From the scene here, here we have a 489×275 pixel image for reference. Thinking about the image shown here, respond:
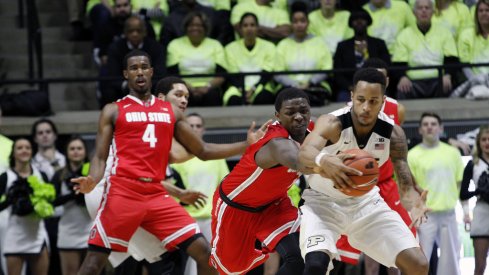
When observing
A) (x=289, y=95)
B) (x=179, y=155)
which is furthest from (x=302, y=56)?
(x=289, y=95)

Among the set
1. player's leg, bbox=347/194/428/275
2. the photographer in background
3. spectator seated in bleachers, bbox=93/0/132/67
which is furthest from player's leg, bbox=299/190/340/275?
spectator seated in bleachers, bbox=93/0/132/67

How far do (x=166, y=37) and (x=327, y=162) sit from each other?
707 cm

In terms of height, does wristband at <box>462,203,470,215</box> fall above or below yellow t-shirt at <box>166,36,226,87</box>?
below

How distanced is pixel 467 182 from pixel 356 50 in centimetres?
251

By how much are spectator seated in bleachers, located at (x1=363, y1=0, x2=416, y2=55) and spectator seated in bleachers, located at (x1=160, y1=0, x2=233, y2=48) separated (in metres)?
1.75

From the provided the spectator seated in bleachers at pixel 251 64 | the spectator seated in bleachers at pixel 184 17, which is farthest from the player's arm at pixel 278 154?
the spectator seated in bleachers at pixel 184 17

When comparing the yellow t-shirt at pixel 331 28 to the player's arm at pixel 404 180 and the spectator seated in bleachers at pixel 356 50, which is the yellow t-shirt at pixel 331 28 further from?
the player's arm at pixel 404 180

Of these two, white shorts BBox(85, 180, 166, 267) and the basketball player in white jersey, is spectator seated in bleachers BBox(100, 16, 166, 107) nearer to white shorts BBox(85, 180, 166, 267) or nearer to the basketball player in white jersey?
white shorts BBox(85, 180, 166, 267)

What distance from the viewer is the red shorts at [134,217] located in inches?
360

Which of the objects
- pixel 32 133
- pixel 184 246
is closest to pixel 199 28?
pixel 32 133

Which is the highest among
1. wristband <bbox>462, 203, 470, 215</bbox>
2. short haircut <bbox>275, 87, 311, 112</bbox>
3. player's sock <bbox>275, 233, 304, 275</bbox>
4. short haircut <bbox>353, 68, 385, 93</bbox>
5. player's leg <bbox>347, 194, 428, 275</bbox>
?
short haircut <bbox>353, 68, 385, 93</bbox>

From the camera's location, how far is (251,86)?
13.5 meters

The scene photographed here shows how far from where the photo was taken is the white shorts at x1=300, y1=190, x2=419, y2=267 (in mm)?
7859

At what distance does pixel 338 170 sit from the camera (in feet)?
22.3
